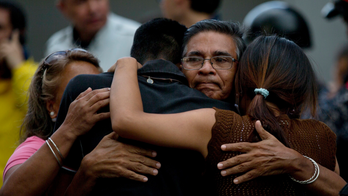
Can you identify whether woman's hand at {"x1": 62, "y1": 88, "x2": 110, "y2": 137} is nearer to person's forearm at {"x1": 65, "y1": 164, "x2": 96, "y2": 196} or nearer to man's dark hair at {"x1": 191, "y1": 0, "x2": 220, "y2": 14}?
person's forearm at {"x1": 65, "y1": 164, "x2": 96, "y2": 196}

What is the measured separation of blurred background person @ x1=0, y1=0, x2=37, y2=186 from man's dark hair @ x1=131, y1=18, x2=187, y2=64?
1420 mm

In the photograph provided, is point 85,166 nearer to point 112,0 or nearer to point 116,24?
point 116,24

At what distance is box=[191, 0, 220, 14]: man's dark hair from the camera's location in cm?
390

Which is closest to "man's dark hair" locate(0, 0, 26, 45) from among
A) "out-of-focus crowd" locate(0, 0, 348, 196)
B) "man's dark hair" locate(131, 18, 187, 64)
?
"out-of-focus crowd" locate(0, 0, 348, 196)

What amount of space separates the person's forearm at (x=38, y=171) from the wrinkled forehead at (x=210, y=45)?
910mm

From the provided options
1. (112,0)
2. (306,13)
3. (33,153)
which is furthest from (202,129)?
(306,13)

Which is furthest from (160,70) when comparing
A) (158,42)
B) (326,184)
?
(326,184)

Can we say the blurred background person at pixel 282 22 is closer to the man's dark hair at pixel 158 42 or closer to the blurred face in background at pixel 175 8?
the blurred face in background at pixel 175 8

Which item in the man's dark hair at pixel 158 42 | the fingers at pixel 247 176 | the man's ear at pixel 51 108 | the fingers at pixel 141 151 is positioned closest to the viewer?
the fingers at pixel 247 176

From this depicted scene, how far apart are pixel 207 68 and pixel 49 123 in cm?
112

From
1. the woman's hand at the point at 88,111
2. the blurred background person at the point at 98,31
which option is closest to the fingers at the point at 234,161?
the woman's hand at the point at 88,111

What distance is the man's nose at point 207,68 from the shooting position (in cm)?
232

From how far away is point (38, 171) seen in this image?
6.74ft

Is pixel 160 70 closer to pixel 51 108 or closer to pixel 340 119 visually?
pixel 51 108
